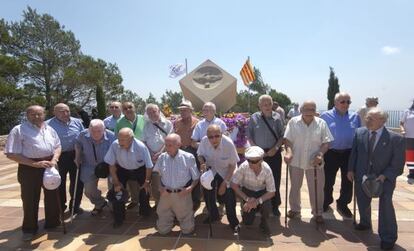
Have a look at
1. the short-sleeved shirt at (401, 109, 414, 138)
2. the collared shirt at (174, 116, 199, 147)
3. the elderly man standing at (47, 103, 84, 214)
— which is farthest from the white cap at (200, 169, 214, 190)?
the short-sleeved shirt at (401, 109, 414, 138)

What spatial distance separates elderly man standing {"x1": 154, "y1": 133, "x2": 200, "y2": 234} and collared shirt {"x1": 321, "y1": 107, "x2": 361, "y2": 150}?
6.23 feet

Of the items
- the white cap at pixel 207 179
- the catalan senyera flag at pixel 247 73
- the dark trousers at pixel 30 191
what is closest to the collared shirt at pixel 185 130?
the white cap at pixel 207 179

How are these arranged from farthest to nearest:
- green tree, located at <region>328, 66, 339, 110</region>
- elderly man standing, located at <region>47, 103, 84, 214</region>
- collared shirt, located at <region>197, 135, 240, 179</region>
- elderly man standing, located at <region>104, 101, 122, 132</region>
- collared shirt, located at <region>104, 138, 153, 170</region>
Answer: green tree, located at <region>328, 66, 339, 110</region>, elderly man standing, located at <region>104, 101, 122, 132</region>, elderly man standing, located at <region>47, 103, 84, 214</region>, collared shirt, located at <region>104, 138, 153, 170</region>, collared shirt, located at <region>197, 135, 240, 179</region>

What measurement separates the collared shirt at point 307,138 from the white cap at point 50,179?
2832mm

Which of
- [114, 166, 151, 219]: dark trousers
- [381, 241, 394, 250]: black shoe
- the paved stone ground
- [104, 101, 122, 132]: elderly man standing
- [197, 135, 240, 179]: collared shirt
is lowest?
the paved stone ground

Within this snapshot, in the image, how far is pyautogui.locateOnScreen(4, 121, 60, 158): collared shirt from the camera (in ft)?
12.6

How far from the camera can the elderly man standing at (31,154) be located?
152 inches

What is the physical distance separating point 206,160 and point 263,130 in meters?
0.86

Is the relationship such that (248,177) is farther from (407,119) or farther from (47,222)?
(407,119)

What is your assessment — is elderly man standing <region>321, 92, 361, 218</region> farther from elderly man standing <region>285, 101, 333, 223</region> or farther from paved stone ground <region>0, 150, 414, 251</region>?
paved stone ground <region>0, 150, 414, 251</region>

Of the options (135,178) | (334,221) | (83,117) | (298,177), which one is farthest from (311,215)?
(83,117)

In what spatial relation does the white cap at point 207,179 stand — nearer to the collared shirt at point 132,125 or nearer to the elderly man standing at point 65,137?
the collared shirt at point 132,125

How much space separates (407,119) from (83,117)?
20.6ft

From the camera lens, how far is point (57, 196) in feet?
13.8
